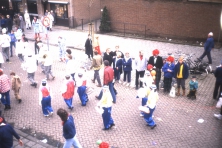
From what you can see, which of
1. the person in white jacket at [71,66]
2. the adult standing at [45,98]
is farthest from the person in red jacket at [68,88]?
the person in white jacket at [71,66]

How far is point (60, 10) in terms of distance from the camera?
2488cm

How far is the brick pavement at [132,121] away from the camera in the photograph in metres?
8.13

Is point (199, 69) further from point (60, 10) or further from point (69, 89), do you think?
point (60, 10)

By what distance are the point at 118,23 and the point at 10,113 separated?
14.2m

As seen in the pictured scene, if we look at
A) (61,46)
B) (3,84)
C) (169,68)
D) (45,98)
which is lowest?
(45,98)

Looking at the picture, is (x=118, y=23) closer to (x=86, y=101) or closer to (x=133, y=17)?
(x=133, y=17)

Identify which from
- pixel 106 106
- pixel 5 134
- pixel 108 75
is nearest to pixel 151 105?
pixel 106 106

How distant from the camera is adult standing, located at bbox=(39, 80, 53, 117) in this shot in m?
9.14

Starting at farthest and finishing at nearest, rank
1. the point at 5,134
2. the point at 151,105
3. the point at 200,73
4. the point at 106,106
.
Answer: the point at 200,73 → the point at 151,105 → the point at 106,106 → the point at 5,134

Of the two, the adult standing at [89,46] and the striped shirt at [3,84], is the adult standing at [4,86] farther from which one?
the adult standing at [89,46]

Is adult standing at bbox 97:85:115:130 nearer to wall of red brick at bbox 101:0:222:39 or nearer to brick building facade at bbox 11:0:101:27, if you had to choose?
wall of red brick at bbox 101:0:222:39

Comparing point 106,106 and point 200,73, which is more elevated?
point 200,73

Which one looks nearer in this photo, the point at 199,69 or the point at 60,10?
the point at 199,69

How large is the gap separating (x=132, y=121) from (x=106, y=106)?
1575mm
